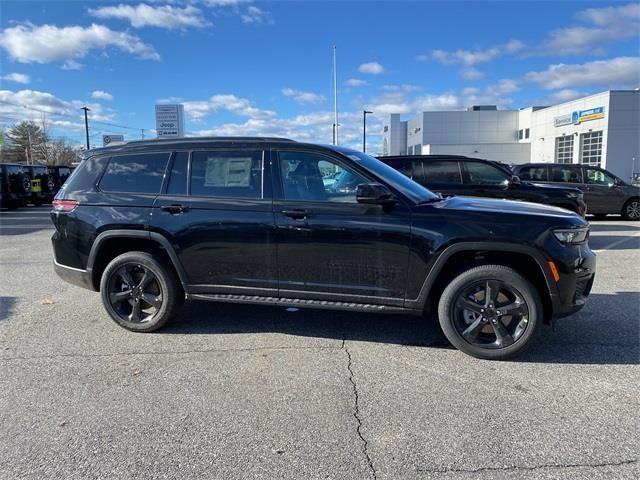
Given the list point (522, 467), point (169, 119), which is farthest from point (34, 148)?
point (522, 467)

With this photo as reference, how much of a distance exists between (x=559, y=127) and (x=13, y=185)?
4527 centimetres

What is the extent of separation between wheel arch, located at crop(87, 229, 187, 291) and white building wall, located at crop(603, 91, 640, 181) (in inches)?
1646

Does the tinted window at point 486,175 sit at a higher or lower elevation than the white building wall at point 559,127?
lower

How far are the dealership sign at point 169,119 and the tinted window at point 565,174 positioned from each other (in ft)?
97.3

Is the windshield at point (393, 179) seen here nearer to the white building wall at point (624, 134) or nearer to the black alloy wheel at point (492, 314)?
the black alloy wheel at point (492, 314)

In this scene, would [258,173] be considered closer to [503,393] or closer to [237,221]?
[237,221]

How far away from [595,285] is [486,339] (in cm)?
315

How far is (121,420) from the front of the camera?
10.1 feet

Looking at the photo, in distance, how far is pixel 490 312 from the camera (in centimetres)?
394

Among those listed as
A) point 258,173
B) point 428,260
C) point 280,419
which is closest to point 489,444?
point 280,419

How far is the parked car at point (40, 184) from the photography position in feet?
70.6

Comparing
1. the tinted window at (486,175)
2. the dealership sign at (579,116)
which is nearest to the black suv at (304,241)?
the tinted window at (486,175)

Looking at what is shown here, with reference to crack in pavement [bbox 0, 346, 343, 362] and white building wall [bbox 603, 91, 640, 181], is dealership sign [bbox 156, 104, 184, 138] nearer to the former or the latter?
white building wall [bbox 603, 91, 640, 181]

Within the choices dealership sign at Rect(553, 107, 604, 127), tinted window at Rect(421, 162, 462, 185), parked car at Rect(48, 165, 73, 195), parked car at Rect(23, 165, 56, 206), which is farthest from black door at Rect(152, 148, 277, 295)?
dealership sign at Rect(553, 107, 604, 127)
